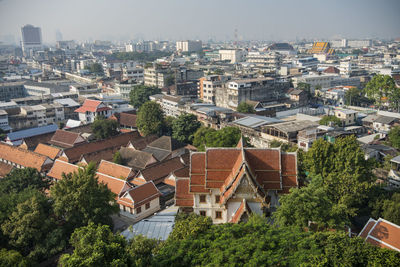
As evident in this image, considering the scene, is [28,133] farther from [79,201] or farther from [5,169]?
[79,201]

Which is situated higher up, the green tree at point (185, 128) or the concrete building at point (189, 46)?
the concrete building at point (189, 46)

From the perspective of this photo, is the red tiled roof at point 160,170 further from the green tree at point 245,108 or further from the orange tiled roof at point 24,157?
the green tree at point 245,108

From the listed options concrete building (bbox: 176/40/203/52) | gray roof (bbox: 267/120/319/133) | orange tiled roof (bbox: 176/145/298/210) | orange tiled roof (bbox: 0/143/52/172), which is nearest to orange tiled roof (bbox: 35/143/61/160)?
orange tiled roof (bbox: 0/143/52/172)

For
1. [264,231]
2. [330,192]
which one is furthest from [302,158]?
[264,231]

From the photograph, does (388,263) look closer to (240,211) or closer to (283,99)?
(240,211)

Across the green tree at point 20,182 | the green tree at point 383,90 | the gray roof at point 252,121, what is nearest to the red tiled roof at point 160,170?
the green tree at point 20,182

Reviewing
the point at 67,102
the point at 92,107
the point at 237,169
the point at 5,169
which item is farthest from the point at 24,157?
the point at 237,169
